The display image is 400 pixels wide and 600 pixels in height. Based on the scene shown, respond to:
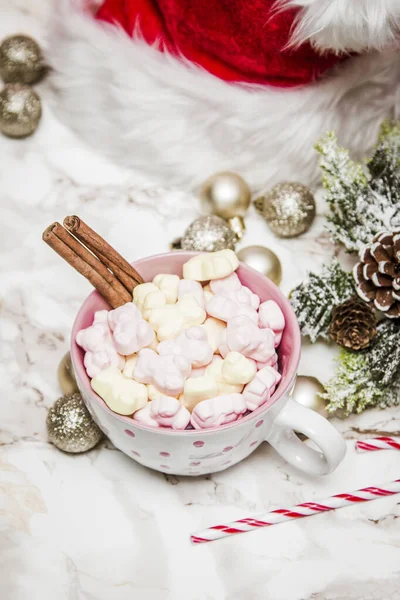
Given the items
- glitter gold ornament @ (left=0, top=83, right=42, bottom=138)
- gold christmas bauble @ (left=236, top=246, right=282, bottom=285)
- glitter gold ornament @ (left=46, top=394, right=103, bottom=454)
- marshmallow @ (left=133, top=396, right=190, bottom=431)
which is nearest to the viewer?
marshmallow @ (left=133, top=396, right=190, bottom=431)

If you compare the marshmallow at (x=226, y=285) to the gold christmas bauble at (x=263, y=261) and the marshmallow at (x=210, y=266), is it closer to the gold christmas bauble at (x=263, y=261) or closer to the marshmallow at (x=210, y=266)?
the marshmallow at (x=210, y=266)

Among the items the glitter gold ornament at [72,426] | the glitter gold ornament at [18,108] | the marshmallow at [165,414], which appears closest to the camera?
the marshmallow at [165,414]

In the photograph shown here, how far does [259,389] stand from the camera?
598mm

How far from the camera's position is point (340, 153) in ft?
2.59

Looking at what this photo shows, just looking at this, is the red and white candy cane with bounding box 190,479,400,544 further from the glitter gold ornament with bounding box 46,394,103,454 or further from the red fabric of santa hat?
the red fabric of santa hat

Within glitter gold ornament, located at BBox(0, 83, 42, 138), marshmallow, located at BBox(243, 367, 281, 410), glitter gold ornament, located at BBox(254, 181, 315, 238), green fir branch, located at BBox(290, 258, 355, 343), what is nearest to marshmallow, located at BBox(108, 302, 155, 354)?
marshmallow, located at BBox(243, 367, 281, 410)

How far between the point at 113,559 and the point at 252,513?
0.47 ft

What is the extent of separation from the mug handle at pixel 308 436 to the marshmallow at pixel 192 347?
9cm

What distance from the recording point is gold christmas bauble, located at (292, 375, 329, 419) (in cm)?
72

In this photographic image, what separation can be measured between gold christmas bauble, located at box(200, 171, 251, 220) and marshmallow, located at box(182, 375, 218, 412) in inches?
13.4

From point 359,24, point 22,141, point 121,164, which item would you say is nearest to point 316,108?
point 359,24

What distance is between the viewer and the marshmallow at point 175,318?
632 mm

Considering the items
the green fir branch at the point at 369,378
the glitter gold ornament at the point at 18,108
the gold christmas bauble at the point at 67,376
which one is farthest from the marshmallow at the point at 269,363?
the glitter gold ornament at the point at 18,108

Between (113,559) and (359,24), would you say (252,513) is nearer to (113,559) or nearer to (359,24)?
(113,559)
